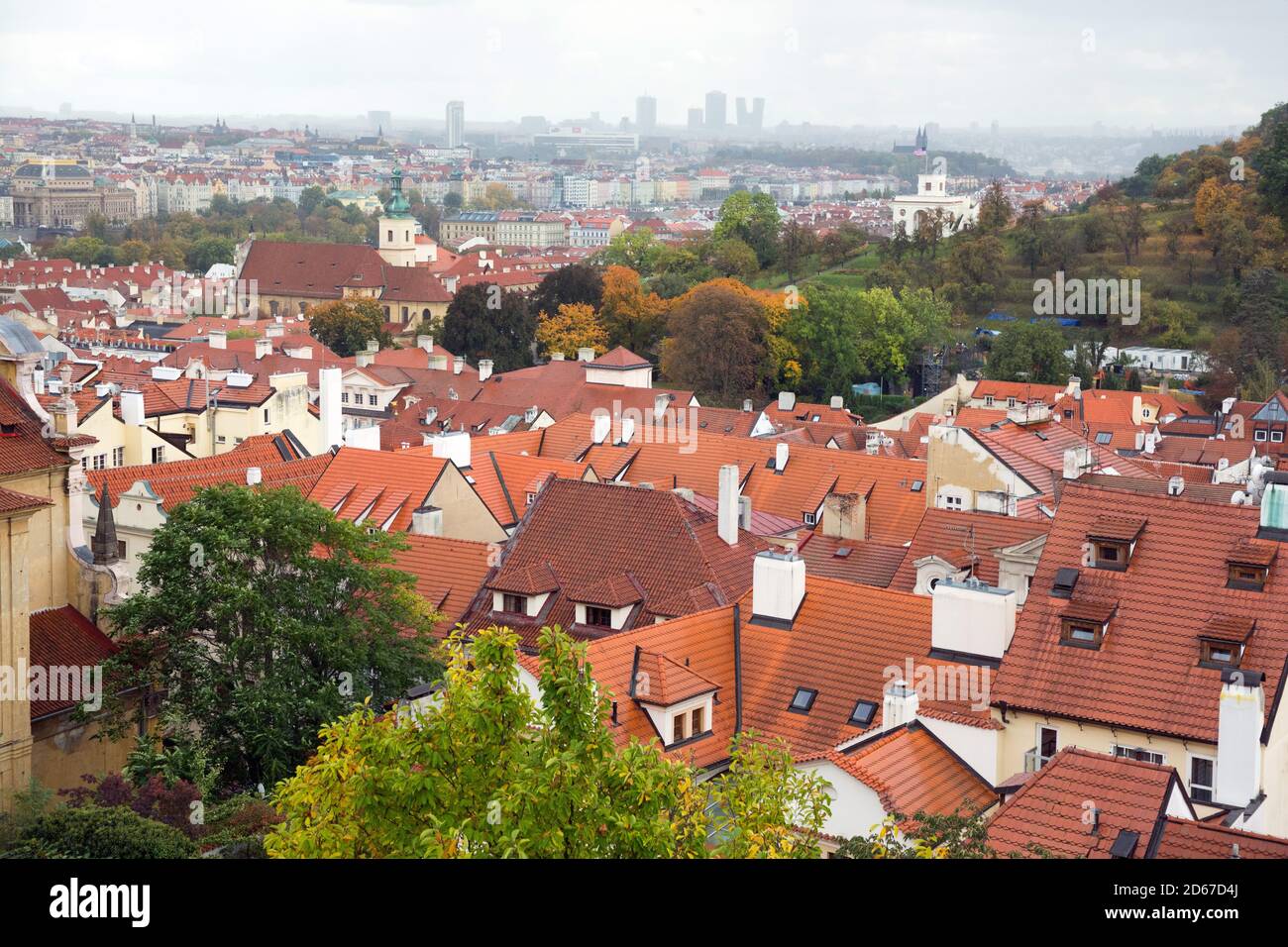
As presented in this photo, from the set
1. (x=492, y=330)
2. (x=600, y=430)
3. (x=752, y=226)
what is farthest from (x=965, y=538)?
(x=752, y=226)

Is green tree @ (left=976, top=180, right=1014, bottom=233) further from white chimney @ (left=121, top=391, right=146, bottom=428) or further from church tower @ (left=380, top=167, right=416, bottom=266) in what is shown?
white chimney @ (left=121, top=391, right=146, bottom=428)

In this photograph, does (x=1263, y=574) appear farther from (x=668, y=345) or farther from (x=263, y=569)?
(x=668, y=345)

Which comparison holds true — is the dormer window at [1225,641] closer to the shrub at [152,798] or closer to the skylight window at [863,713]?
the skylight window at [863,713]

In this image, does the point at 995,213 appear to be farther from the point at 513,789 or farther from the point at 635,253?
the point at 513,789

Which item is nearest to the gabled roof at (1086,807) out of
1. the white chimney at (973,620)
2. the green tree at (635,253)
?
the white chimney at (973,620)

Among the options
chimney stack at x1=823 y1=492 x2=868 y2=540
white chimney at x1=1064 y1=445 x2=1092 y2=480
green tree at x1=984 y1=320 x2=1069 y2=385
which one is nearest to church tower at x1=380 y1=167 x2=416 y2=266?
green tree at x1=984 y1=320 x2=1069 y2=385
